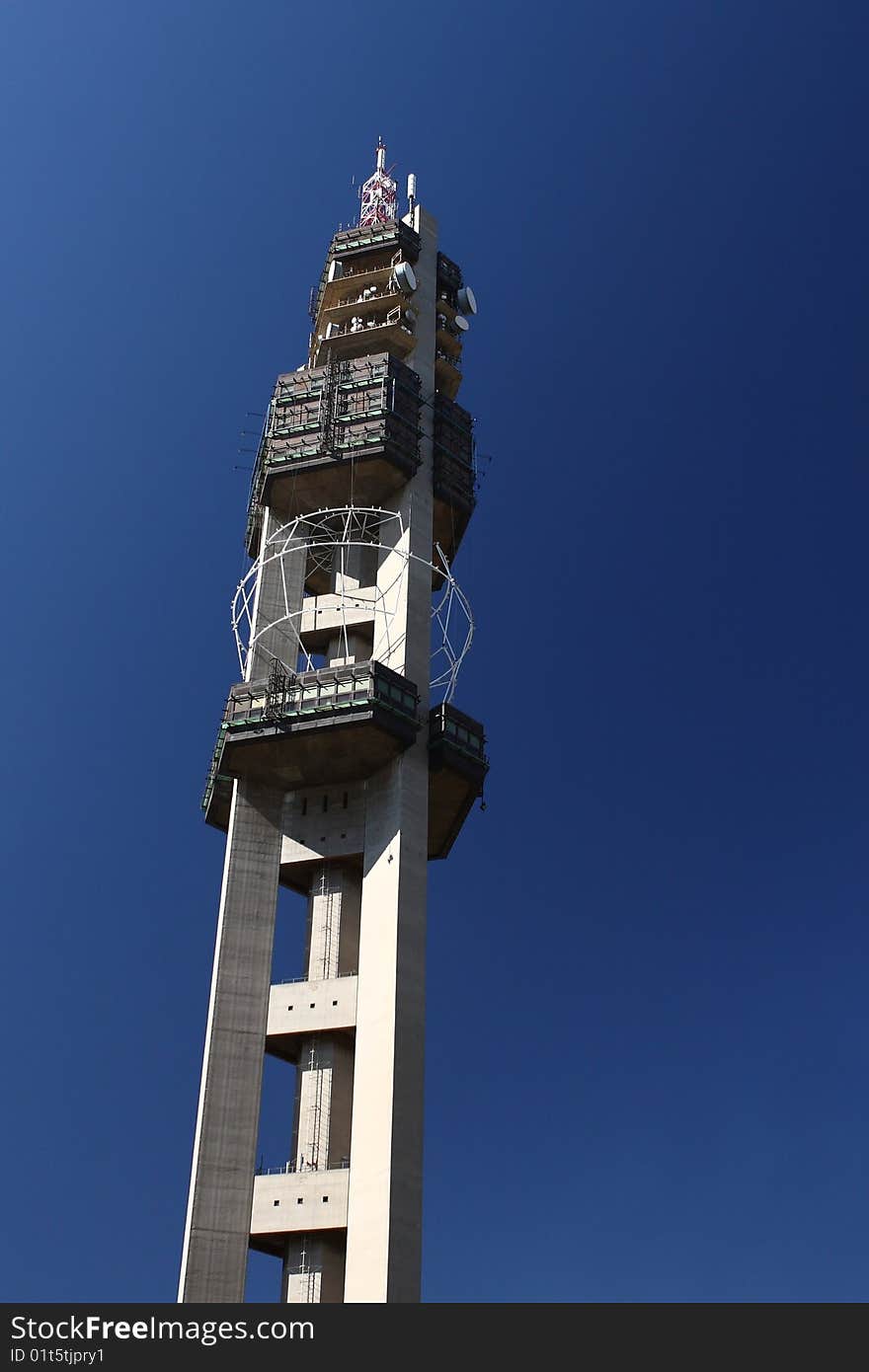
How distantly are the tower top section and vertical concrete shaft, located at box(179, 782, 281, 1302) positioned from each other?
177ft

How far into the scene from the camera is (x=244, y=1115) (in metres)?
68.8

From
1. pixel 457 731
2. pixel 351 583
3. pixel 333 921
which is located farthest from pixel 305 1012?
pixel 351 583

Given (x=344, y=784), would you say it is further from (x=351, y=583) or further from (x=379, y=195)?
(x=379, y=195)

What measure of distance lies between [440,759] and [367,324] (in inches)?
1468

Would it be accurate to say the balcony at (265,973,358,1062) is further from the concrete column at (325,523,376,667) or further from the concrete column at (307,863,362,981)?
the concrete column at (325,523,376,667)

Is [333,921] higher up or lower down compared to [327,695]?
lower down

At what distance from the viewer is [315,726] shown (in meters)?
76.1

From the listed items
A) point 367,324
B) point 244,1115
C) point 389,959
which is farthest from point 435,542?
point 244,1115

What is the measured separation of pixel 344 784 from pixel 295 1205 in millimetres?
23110

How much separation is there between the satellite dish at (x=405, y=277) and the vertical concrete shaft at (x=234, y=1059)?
39.7m

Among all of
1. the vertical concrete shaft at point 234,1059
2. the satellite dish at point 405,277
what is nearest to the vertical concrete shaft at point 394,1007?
the vertical concrete shaft at point 234,1059

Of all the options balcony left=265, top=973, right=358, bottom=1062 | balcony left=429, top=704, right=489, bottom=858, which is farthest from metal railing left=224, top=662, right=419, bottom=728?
balcony left=265, top=973, right=358, bottom=1062

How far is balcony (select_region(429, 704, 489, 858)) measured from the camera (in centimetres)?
7938

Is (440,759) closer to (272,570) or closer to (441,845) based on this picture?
(441,845)
